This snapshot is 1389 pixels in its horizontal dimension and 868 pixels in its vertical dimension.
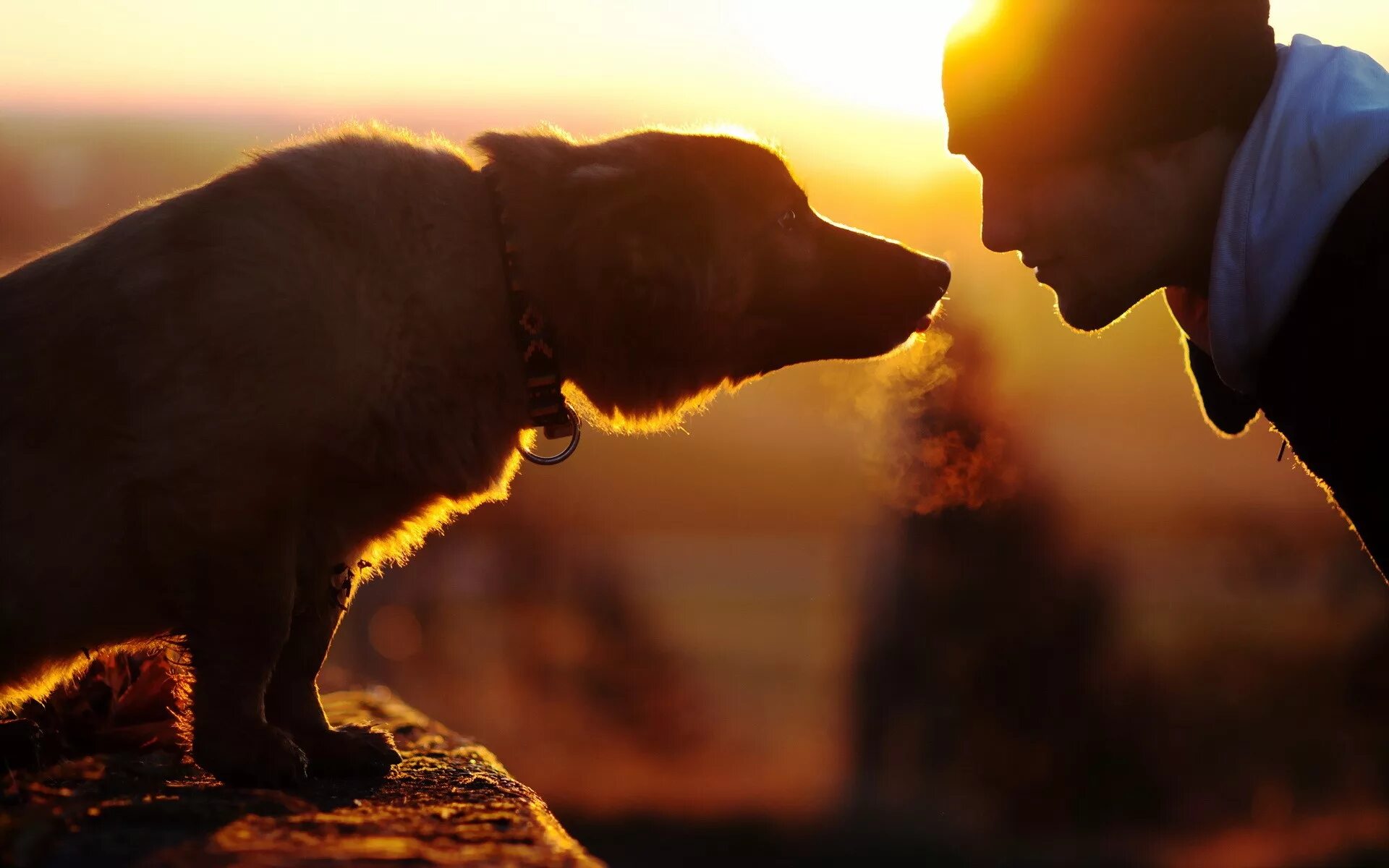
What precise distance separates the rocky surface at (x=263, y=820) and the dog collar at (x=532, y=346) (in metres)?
1.11

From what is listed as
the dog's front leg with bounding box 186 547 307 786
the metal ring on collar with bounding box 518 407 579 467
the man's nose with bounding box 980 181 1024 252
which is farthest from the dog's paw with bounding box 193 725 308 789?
the man's nose with bounding box 980 181 1024 252

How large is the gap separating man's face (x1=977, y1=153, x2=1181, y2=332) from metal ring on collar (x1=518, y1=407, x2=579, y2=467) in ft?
4.56

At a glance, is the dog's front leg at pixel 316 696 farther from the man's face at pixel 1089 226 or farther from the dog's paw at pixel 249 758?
the man's face at pixel 1089 226

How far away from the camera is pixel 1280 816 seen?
12531 millimetres

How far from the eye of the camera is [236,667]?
12.2 ft

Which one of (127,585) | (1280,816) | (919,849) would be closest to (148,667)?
(127,585)

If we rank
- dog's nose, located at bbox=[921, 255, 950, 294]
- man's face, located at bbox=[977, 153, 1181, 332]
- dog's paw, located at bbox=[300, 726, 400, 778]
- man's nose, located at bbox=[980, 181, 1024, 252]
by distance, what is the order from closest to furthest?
man's face, located at bbox=[977, 153, 1181, 332] → man's nose, located at bbox=[980, 181, 1024, 252] → dog's paw, located at bbox=[300, 726, 400, 778] → dog's nose, located at bbox=[921, 255, 950, 294]

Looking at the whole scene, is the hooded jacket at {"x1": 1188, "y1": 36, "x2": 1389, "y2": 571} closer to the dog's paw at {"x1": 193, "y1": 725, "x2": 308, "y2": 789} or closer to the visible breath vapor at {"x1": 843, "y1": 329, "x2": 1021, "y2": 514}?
the dog's paw at {"x1": 193, "y1": 725, "x2": 308, "y2": 789}

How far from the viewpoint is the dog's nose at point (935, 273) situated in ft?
16.0

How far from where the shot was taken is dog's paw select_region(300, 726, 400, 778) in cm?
402

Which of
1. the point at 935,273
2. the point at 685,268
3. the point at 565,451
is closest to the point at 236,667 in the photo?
the point at 565,451

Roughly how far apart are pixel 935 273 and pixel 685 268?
3.53ft

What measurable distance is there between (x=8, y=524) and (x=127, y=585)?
0.36 metres

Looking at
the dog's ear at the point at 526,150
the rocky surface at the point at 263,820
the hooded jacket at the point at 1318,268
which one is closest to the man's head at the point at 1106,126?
the hooded jacket at the point at 1318,268
